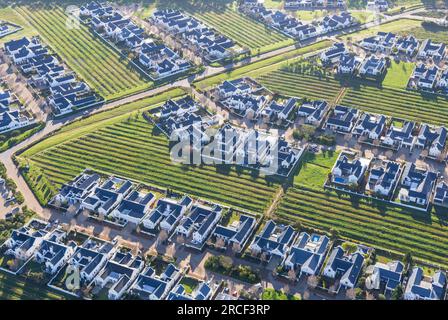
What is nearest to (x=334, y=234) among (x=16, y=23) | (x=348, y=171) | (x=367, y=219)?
(x=367, y=219)

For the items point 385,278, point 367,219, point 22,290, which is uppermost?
point 385,278

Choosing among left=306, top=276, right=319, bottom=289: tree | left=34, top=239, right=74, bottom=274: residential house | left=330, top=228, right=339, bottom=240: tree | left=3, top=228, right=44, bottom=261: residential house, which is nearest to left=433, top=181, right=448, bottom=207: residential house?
left=330, top=228, right=339, bottom=240: tree

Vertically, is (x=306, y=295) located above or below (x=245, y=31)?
below

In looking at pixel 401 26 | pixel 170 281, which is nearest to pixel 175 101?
pixel 170 281

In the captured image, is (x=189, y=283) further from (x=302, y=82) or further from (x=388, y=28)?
(x=388, y=28)

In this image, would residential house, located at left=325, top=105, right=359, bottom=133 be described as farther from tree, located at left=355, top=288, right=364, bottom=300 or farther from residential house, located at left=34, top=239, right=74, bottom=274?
residential house, located at left=34, top=239, right=74, bottom=274

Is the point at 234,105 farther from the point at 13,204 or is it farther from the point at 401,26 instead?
the point at 401,26

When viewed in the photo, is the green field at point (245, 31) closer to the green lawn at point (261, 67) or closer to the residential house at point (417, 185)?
the green lawn at point (261, 67)
